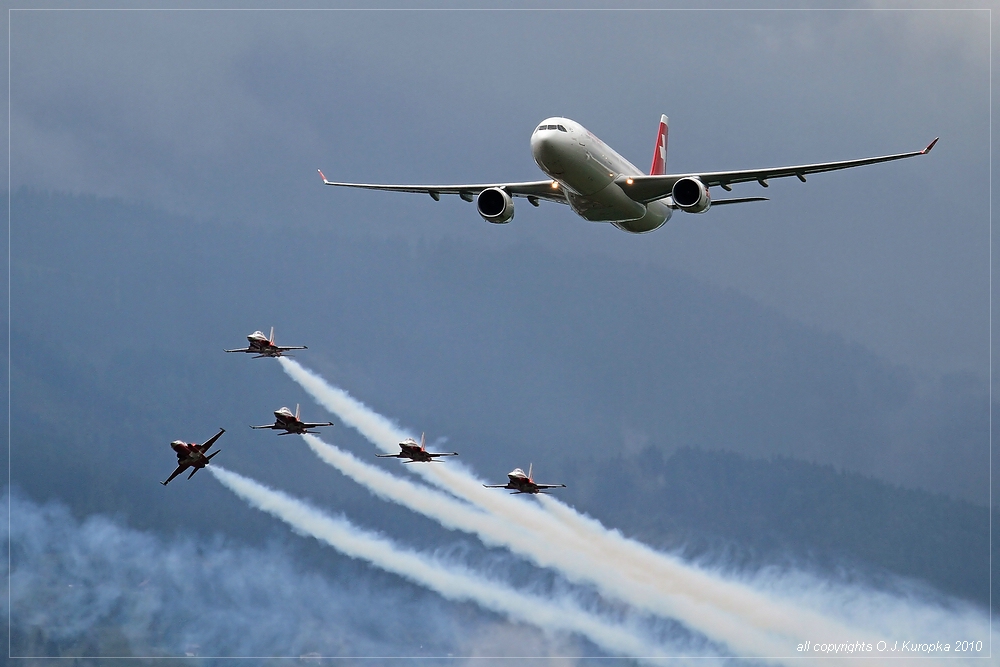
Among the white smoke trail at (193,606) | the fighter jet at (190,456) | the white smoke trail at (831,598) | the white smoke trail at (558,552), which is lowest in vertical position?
the white smoke trail at (193,606)

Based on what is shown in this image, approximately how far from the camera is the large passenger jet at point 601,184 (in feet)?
152

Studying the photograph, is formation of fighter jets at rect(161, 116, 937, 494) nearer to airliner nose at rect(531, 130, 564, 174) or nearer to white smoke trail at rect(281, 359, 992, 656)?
airliner nose at rect(531, 130, 564, 174)

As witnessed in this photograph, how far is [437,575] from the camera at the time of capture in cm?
6241

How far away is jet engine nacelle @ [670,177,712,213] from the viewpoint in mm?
47594

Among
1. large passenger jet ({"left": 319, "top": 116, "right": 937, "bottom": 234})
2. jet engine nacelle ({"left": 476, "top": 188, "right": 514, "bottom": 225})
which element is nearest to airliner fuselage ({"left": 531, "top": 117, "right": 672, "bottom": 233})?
large passenger jet ({"left": 319, "top": 116, "right": 937, "bottom": 234})

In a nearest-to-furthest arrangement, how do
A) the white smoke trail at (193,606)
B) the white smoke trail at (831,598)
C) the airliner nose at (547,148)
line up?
the airliner nose at (547,148) < the white smoke trail at (831,598) < the white smoke trail at (193,606)

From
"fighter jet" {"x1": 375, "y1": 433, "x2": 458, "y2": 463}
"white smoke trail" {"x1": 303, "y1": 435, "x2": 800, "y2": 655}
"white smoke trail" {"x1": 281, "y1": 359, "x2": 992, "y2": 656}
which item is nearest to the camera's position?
"fighter jet" {"x1": 375, "y1": 433, "x2": 458, "y2": 463}

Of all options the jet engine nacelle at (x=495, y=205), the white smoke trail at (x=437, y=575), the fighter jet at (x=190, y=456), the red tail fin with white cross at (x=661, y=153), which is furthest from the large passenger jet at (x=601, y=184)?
the white smoke trail at (x=437, y=575)

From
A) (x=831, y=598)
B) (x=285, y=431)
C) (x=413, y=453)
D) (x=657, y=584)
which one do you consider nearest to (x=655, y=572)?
(x=657, y=584)

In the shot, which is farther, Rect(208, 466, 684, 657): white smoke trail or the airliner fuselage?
Rect(208, 466, 684, 657): white smoke trail

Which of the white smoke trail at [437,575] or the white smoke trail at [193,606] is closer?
the white smoke trail at [437,575]

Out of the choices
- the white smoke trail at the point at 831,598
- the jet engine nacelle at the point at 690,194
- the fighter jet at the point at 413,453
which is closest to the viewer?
the jet engine nacelle at the point at 690,194

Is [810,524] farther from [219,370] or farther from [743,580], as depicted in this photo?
[219,370]

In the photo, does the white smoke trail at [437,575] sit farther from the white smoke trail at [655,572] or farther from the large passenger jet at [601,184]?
the large passenger jet at [601,184]
